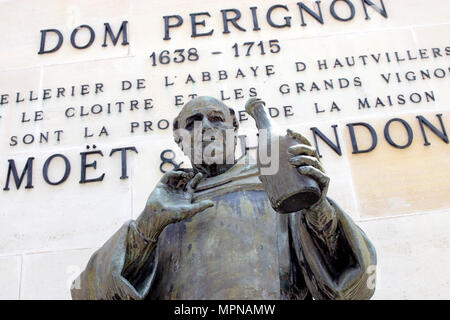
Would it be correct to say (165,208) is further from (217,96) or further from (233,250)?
(217,96)

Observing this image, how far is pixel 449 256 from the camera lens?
333cm

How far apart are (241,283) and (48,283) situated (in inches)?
74.7

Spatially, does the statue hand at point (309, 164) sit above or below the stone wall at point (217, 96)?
below

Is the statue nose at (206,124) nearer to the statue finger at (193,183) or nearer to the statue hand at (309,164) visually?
the statue finger at (193,183)

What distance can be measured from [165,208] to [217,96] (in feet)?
7.30

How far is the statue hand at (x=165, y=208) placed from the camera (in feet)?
6.32

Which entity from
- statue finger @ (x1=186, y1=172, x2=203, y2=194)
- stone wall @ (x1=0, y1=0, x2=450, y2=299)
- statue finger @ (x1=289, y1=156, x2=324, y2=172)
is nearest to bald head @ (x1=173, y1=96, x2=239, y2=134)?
statue finger @ (x1=186, y1=172, x2=203, y2=194)

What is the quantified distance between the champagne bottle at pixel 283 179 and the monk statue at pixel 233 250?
0.11ft

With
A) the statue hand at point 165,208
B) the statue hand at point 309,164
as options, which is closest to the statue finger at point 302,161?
the statue hand at point 309,164

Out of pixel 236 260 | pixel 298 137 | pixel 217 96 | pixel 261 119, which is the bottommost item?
pixel 236 260

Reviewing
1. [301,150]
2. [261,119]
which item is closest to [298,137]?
[301,150]

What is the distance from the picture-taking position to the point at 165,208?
6.36 ft

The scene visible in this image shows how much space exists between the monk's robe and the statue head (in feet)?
0.72

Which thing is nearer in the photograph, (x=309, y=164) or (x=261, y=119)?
(x=309, y=164)
